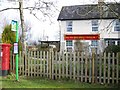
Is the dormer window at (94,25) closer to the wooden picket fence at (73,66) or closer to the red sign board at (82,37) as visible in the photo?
the red sign board at (82,37)

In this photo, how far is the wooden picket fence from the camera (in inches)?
489

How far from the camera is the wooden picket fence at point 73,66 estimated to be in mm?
12430

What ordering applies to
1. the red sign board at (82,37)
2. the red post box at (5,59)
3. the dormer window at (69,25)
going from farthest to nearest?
1. the dormer window at (69,25)
2. the red sign board at (82,37)
3. the red post box at (5,59)

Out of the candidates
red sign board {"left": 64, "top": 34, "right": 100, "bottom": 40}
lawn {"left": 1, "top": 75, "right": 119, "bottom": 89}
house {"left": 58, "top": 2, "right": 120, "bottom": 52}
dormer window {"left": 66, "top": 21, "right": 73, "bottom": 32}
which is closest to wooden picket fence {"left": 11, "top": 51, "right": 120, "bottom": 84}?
lawn {"left": 1, "top": 75, "right": 119, "bottom": 89}

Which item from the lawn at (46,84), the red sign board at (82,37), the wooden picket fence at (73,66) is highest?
the red sign board at (82,37)

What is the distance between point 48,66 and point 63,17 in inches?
1285

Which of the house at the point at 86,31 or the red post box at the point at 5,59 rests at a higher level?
the house at the point at 86,31

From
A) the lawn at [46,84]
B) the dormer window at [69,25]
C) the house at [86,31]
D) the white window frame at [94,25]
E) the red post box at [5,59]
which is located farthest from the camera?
the dormer window at [69,25]

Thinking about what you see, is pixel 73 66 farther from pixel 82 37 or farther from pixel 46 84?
pixel 82 37

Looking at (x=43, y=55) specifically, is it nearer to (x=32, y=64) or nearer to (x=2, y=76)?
(x=32, y=64)

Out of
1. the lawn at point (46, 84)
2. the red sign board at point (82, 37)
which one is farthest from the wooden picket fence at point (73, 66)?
the red sign board at point (82, 37)

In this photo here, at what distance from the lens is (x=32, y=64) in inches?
563

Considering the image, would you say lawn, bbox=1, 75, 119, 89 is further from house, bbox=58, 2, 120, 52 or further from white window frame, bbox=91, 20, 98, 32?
white window frame, bbox=91, 20, 98, 32

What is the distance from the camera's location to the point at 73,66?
13.2 meters
